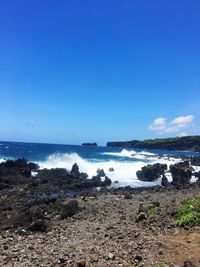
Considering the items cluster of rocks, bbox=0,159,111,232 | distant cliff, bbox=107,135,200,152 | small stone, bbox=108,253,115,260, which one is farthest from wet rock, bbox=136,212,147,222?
distant cliff, bbox=107,135,200,152

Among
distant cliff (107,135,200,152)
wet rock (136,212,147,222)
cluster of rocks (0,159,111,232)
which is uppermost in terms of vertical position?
distant cliff (107,135,200,152)

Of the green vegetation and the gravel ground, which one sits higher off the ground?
the green vegetation

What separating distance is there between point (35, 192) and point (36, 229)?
1197cm

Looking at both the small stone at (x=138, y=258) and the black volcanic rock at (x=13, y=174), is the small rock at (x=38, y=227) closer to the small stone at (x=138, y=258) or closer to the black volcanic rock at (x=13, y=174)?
the small stone at (x=138, y=258)

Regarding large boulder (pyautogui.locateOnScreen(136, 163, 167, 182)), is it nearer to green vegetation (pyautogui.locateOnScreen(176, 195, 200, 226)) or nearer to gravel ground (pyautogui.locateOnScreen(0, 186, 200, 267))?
gravel ground (pyautogui.locateOnScreen(0, 186, 200, 267))

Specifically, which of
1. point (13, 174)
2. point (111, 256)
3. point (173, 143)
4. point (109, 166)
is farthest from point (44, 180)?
point (173, 143)

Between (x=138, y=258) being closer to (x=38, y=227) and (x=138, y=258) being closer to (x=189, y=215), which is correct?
(x=189, y=215)

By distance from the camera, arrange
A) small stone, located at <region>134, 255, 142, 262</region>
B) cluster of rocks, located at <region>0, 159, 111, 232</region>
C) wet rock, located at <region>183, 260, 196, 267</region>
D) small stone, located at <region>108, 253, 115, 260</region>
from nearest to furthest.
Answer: wet rock, located at <region>183, 260, 196, 267</region> → small stone, located at <region>134, 255, 142, 262</region> → small stone, located at <region>108, 253, 115, 260</region> → cluster of rocks, located at <region>0, 159, 111, 232</region>

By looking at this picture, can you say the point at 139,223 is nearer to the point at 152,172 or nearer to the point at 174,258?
the point at 174,258

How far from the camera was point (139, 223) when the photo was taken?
13070mm

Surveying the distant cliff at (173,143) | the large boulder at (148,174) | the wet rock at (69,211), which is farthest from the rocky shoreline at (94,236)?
the distant cliff at (173,143)

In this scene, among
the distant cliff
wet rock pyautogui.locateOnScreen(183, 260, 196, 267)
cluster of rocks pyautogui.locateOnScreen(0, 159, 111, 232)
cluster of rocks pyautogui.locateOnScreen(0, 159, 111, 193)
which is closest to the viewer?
wet rock pyautogui.locateOnScreen(183, 260, 196, 267)

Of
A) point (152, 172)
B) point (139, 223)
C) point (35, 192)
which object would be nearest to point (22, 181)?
point (35, 192)

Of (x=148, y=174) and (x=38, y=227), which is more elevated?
(x=148, y=174)
